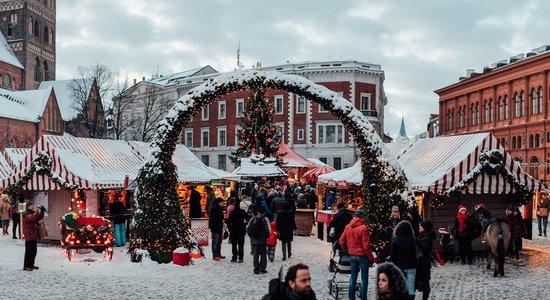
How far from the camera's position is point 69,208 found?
19750mm

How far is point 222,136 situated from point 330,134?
12352mm

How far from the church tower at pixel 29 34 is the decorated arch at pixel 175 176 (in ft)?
189

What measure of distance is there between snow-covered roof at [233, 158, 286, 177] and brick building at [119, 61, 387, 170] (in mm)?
27013

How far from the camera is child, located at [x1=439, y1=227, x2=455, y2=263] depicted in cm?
1530

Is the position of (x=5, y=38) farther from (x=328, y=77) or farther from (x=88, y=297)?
(x=88, y=297)

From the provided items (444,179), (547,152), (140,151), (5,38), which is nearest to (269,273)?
(444,179)

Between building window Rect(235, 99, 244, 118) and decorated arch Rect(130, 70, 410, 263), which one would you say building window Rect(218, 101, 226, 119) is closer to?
building window Rect(235, 99, 244, 118)

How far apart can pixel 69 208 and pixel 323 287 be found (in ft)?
35.3

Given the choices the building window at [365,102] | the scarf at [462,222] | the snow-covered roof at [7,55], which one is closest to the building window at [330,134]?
the building window at [365,102]

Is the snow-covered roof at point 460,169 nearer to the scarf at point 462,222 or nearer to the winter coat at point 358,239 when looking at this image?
the scarf at point 462,222

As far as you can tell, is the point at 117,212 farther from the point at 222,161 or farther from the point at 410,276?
the point at 222,161

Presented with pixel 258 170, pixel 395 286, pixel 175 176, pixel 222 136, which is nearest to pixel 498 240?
pixel 175 176

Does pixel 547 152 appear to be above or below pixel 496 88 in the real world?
below

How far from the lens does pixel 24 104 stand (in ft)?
193
